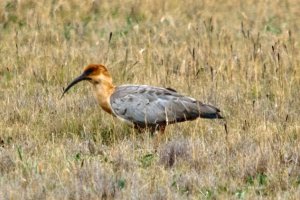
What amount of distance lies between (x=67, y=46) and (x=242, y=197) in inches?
272

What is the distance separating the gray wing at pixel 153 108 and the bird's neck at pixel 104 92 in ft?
0.66

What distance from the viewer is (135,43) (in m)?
14.5

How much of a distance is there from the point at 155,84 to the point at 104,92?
2.06 m

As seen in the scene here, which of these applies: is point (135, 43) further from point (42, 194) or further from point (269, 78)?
point (42, 194)

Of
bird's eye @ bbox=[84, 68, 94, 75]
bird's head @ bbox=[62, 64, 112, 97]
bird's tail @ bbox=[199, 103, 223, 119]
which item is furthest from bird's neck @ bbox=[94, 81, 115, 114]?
bird's tail @ bbox=[199, 103, 223, 119]

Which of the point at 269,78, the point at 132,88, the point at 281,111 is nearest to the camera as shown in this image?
the point at 132,88

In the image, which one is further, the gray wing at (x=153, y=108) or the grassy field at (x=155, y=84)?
the gray wing at (x=153, y=108)

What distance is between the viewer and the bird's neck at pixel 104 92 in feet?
33.0

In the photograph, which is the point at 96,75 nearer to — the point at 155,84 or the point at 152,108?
the point at 152,108

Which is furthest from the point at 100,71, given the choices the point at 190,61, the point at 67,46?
the point at 67,46

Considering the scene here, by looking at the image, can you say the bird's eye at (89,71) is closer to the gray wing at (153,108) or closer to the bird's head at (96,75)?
the bird's head at (96,75)

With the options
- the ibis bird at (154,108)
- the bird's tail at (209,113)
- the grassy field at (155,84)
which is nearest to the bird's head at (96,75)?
the ibis bird at (154,108)

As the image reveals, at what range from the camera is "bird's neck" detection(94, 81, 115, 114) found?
10.1 metres

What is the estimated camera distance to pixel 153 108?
32.0ft
